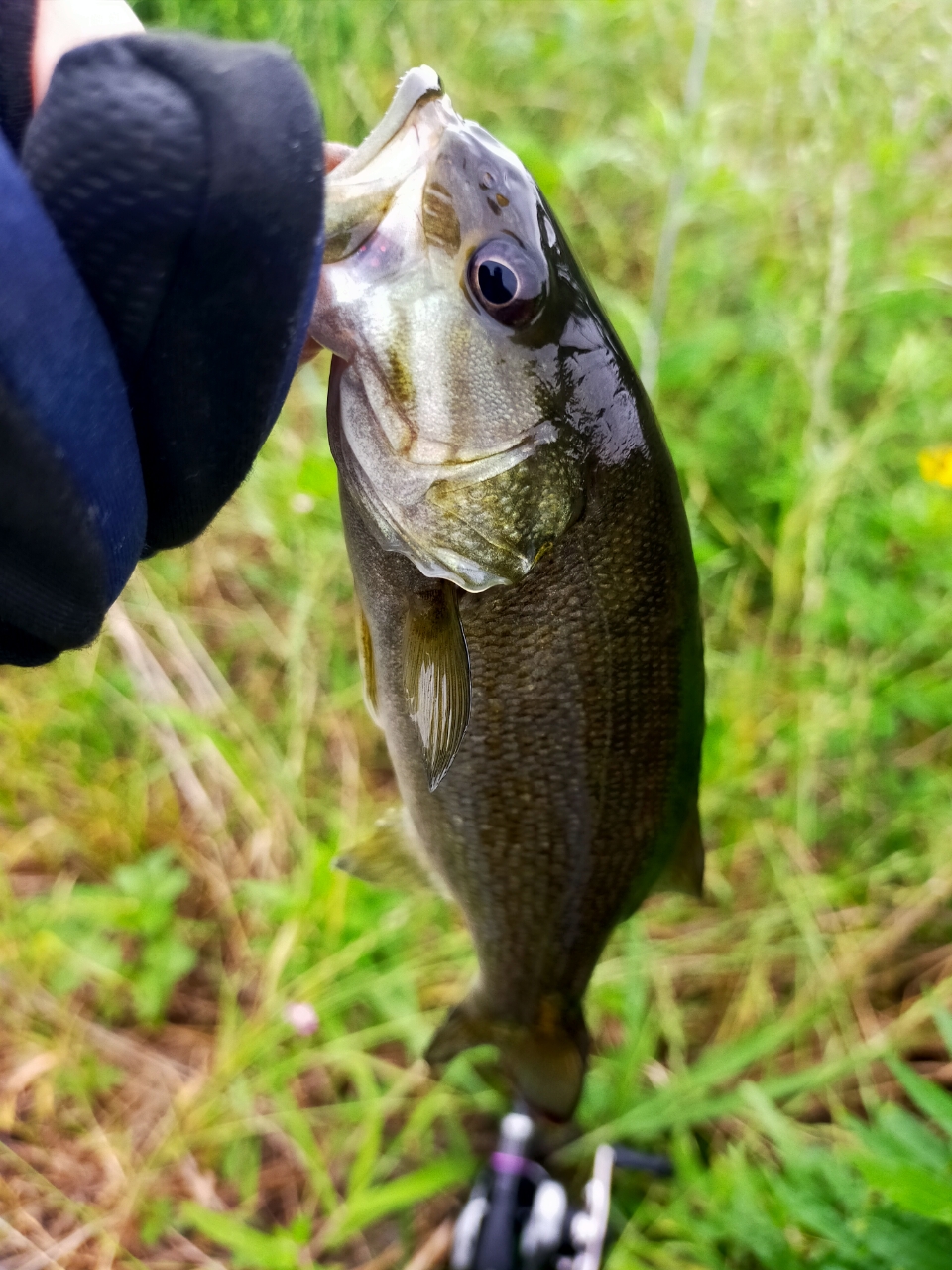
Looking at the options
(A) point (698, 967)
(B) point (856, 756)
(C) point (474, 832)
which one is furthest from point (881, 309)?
(C) point (474, 832)

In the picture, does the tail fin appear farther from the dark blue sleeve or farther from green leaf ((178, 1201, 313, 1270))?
the dark blue sleeve

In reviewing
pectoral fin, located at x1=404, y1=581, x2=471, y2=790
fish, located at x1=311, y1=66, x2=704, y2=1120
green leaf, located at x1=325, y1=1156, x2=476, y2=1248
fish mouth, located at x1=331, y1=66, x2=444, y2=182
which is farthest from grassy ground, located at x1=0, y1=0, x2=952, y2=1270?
fish mouth, located at x1=331, y1=66, x2=444, y2=182

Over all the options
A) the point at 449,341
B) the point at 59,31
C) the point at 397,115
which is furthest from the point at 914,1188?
the point at 59,31

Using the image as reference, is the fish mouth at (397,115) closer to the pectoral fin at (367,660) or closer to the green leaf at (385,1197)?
the pectoral fin at (367,660)

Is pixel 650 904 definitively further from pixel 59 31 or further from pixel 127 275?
pixel 59 31

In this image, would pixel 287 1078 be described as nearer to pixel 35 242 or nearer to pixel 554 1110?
pixel 554 1110
